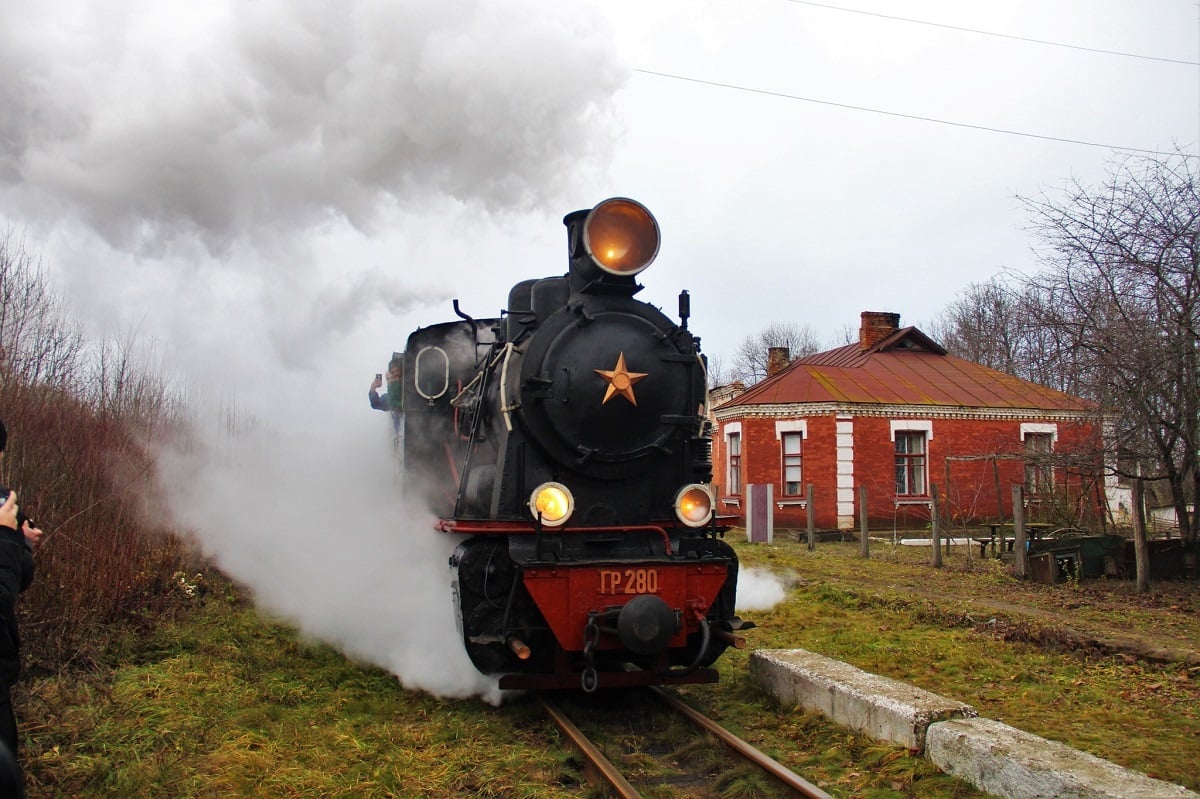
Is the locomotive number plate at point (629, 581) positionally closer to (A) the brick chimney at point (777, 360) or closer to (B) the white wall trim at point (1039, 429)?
(B) the white wall trim at point (1039, 429)

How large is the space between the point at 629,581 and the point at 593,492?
745 mm

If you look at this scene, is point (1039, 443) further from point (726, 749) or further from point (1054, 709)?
point (726, 749)

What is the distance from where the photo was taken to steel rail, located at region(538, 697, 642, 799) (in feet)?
14.1

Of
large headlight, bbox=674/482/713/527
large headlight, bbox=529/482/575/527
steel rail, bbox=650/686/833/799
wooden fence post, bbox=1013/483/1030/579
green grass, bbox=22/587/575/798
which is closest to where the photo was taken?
steel rail, bbox=650/686/833/799

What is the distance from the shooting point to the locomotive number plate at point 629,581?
5.47 meters

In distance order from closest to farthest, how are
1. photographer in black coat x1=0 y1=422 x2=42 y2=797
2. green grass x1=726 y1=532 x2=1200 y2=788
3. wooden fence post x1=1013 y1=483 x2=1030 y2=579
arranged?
photographer in black coat x1=0 y1=422 x2=42 y2=797
green grass x1=726 y1=532 x2=1200 y2=788
wooden fence post x1=1013 y1=483 x2=1030 y2=579

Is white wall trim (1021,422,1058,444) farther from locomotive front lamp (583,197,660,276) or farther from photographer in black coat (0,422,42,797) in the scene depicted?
photographer in black coat (0,422,42,797)

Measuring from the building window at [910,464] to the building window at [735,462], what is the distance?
3452 mm

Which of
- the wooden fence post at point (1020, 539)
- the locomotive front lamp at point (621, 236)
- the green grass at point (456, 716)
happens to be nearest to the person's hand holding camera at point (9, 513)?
the green grass at point (456, 716)

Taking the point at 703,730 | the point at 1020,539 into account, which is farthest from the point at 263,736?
the point at 1020,539

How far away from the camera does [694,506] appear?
6.02 metres

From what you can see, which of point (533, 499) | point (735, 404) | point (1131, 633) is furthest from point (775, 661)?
point (735, 404)

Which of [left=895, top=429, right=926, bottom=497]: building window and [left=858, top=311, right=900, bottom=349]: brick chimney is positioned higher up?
[left=858, top=311, right=900, bottom=349]: brick chimney

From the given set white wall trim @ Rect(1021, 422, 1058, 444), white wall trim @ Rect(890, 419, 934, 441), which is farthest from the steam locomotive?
white wall trim @ Rect(1021, 422, 1058, 444)
